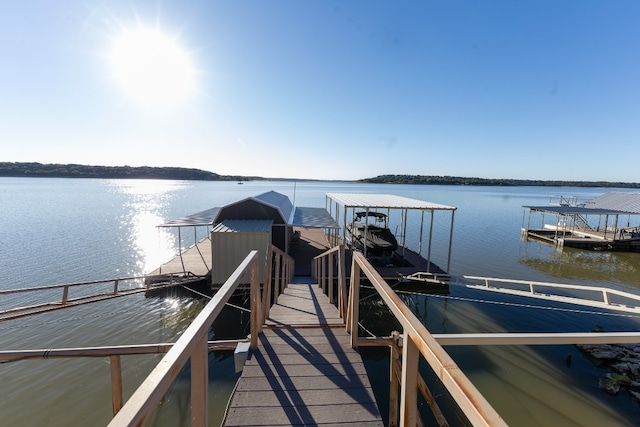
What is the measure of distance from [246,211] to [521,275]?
46.1 feet

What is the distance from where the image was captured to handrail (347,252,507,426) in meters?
1.07

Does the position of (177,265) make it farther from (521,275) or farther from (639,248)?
(639,248)

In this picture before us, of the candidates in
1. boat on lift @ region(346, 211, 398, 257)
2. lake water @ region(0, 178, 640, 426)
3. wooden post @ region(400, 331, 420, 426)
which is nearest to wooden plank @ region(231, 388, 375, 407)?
wooden post @ region(400, 331, 420, 426)

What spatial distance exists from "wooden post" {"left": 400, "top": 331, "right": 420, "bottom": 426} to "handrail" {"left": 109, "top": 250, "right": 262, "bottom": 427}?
1.18 m

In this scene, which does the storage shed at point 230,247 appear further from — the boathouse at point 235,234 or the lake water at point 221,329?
the lake water at point 221,329

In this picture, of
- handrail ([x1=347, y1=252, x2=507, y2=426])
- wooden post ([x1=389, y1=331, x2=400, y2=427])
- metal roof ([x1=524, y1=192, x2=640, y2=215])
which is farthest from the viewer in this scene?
metal roof ([x1=524, y1=192, x2=640, y2=215])

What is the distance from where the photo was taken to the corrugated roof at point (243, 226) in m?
10.8

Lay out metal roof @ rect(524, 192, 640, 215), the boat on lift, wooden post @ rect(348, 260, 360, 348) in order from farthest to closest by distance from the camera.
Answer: metal roof @ rect(524, 192, 640, 215), the boat on lift, wooden post @ rect(348, 260, 360, 348)

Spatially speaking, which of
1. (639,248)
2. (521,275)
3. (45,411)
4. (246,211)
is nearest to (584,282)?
(521,275)

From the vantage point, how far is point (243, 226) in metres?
11.6

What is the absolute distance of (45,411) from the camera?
592 cm

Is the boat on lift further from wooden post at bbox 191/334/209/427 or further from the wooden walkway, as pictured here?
wooden post at bbox 191/334/209/427

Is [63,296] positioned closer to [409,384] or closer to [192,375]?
[192,375]

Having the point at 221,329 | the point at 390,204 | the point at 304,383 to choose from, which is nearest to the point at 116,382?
the point at 304,383
